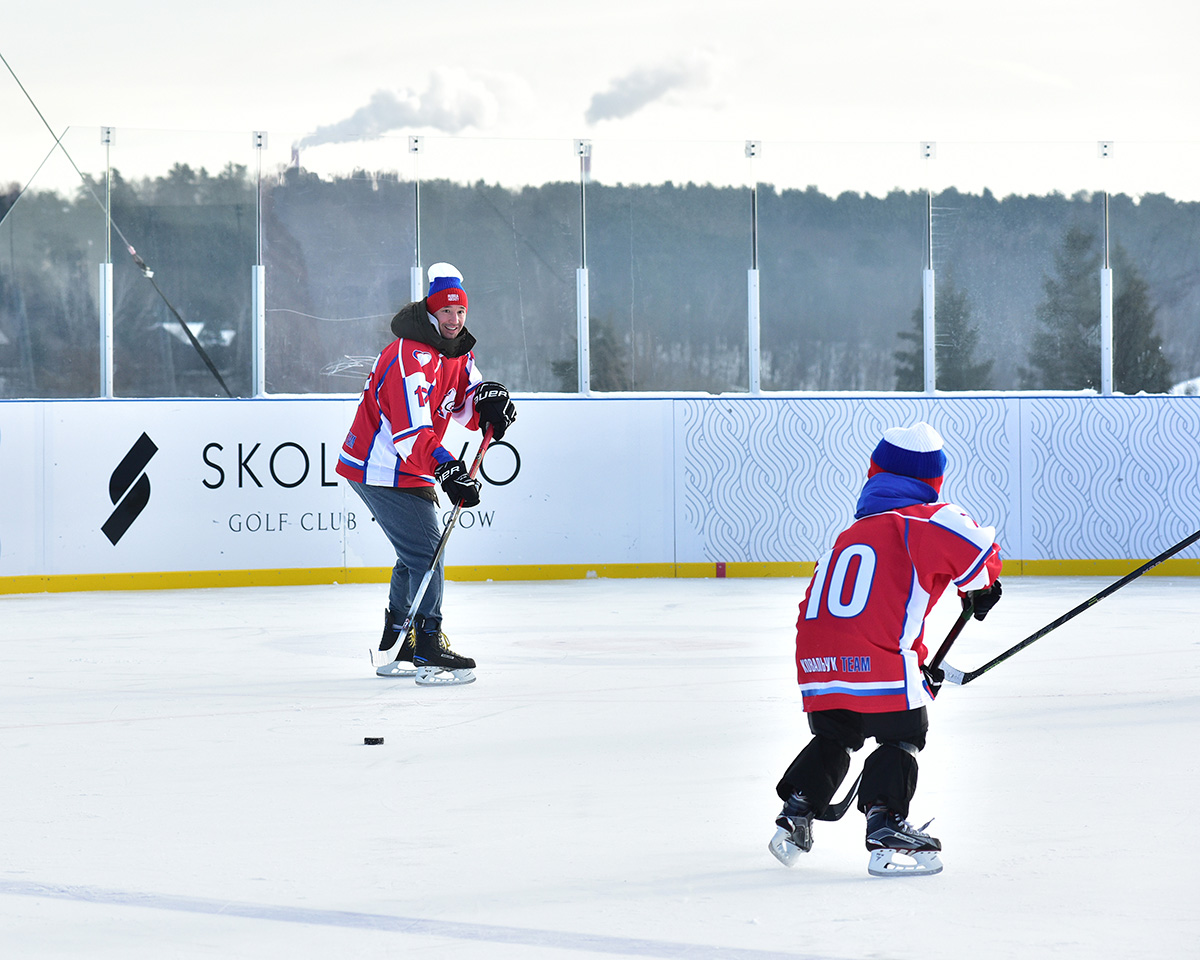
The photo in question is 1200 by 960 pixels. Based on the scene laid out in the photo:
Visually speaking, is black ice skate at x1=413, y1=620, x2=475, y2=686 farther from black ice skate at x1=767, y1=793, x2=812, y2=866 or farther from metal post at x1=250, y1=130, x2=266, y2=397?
metal post at x1=250, y1=130, x2=266, y2=397

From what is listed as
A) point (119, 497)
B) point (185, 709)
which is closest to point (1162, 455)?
point (119, 497)

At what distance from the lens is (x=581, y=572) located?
10062mm

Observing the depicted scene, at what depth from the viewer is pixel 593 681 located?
5016 millimetres

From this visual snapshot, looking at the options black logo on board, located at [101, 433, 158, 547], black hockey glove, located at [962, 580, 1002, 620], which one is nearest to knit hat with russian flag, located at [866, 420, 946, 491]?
black hockey glove, located at [962, 580, 1002, 620]

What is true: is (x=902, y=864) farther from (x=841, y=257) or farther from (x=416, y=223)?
(x=841, y=257)

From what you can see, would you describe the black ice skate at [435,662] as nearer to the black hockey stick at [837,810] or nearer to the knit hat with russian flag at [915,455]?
the black hockey stick at [837,810]

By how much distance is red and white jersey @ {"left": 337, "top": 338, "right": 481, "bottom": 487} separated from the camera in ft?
16.4

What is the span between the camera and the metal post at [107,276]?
A: 10.1m

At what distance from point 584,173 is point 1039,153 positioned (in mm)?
3617

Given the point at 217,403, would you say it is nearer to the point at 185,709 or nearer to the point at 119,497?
the point at 119,497

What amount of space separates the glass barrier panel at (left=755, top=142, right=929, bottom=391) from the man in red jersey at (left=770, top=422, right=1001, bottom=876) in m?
8.44

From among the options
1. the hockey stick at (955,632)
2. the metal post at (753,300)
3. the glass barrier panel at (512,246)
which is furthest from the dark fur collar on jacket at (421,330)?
the metal post at (753,300)

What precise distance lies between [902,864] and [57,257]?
30.0 feet

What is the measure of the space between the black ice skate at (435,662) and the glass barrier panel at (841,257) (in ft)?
21.3
